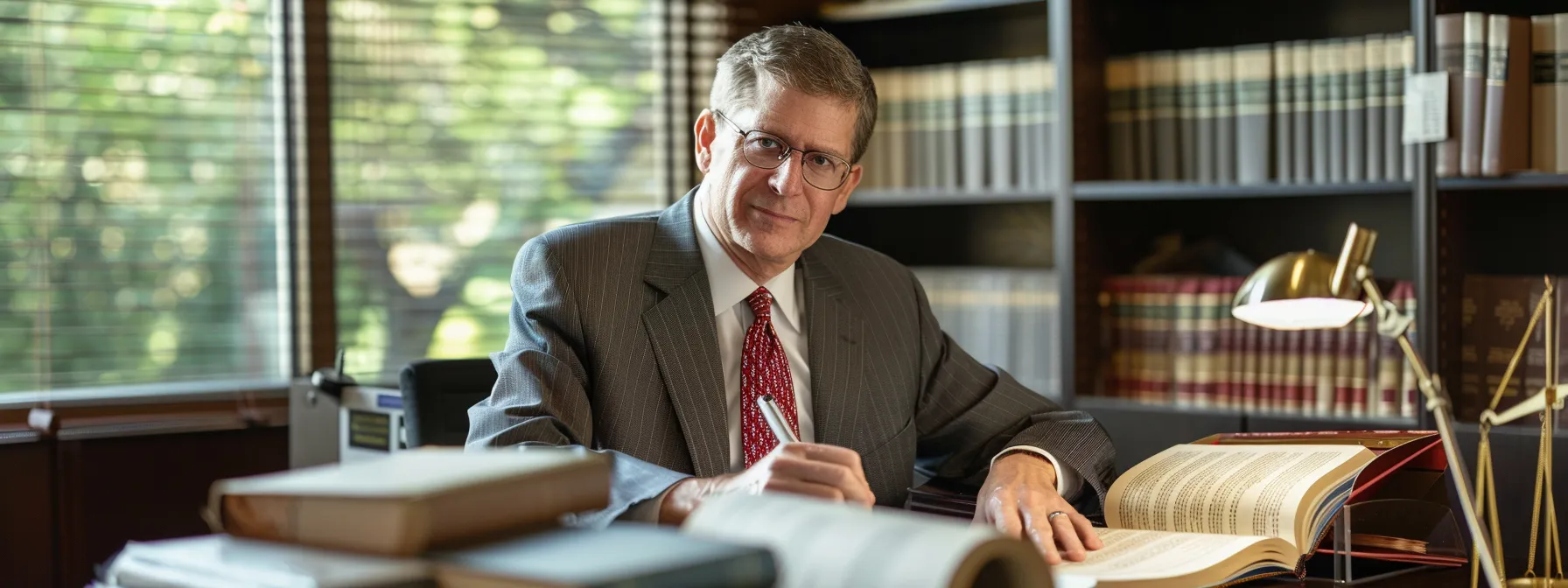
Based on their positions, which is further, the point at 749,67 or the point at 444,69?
the point at 444,69

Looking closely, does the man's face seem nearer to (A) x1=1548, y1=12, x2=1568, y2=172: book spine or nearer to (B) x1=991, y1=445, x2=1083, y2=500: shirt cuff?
Answer: (B) x1=991, y1=445, x2=1083, y2=500: shirt cuff

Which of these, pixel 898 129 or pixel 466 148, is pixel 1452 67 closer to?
pixel 898 129

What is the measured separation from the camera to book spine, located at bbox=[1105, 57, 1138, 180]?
2.91 meters

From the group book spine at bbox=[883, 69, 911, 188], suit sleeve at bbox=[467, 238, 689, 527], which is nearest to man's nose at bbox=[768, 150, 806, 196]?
suit sleeve at bbox=[467, 238, 689, 527]

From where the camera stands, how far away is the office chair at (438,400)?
199 centimetres

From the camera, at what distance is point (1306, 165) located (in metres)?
2.67

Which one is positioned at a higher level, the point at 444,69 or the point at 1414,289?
the point at 444,69

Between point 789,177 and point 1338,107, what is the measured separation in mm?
1416

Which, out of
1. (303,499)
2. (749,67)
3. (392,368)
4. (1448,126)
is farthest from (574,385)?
(1448,126)

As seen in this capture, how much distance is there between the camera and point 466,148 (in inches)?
114

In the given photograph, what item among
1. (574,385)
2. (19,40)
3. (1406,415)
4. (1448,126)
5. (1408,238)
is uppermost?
(19,40)

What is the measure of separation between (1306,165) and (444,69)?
176 cm

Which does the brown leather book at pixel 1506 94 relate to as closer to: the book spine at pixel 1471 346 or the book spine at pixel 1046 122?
the book spine at pixel 1471 346

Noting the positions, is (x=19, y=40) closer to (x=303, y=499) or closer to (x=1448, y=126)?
(x=303, y=499)
